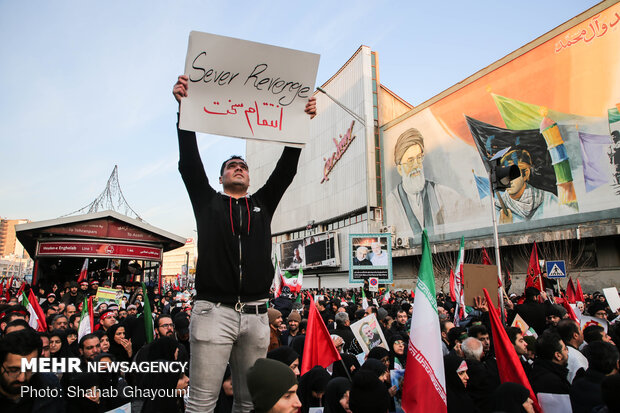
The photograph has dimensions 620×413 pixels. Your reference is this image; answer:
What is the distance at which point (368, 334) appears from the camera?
6109mm

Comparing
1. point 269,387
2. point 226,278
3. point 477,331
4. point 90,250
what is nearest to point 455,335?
point 477,331

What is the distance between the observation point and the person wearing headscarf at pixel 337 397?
3775 mm

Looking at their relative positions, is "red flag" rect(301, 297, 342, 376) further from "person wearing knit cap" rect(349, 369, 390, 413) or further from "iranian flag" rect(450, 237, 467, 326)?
"iranian flag" rect(450, 237, 467, 326)

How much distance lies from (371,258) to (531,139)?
14202 mm

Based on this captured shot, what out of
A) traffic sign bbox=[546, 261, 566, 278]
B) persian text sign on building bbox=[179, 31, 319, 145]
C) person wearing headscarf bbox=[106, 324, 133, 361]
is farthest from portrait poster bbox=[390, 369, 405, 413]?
traffic sign bbox=[546, 261, 566, 278]

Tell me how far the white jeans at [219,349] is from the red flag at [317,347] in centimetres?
243

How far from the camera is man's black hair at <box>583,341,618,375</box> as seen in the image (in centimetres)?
354

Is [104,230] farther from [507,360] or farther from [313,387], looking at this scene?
[507,360]

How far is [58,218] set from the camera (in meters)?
18.4

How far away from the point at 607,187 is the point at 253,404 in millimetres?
24583

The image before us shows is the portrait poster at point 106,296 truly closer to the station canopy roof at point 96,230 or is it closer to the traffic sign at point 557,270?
the station canopy roof at point 96,230

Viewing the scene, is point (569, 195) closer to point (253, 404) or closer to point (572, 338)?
point (572, 338)

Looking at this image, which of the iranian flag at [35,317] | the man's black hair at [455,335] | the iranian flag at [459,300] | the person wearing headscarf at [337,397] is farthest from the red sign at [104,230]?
the person wearing headscarf at [337,397]

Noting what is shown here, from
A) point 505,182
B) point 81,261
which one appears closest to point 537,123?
point 505,182
